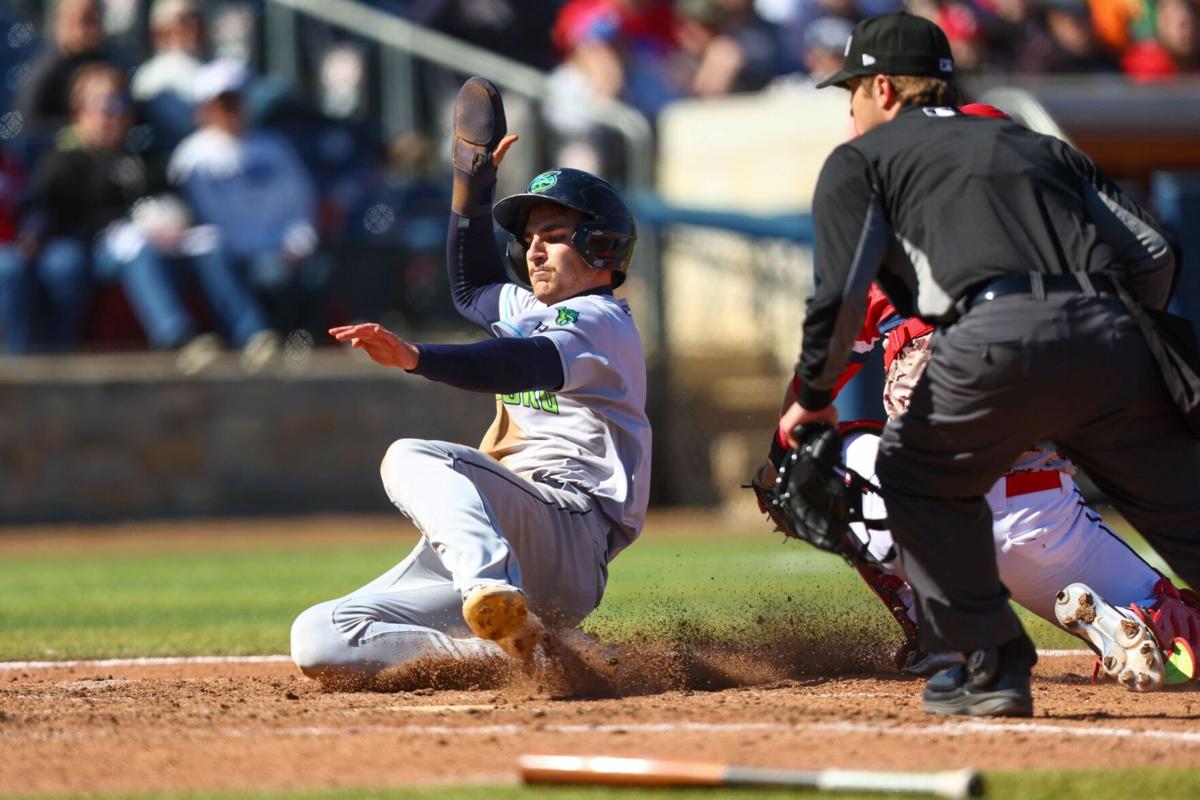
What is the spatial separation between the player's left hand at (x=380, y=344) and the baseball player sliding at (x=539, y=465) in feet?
0.63

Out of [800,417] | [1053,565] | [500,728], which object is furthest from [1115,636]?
[500,728]

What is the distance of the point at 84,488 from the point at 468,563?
914 cm

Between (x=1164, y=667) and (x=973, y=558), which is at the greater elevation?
(x=973, y=558)

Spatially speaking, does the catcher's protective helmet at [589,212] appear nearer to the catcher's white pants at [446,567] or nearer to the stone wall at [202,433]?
the catcher's white pants at [446,567]

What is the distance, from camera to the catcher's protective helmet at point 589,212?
5.70 meters

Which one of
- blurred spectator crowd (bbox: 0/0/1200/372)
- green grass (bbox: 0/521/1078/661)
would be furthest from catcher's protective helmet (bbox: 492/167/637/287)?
blurred spectator crowd (bbox: 0/0/1200/372)

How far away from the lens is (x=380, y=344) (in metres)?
4.95

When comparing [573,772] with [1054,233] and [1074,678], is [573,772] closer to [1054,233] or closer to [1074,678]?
[1054,233]

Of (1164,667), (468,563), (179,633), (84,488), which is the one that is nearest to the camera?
(468,563)

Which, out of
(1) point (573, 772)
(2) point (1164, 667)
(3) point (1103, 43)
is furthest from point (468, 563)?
(3) point (1103, 43)

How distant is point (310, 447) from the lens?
1391 centimetres

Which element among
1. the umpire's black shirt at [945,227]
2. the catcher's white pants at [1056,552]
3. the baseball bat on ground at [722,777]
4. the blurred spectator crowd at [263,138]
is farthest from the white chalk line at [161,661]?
the blurred spectator crowd at [263,138]

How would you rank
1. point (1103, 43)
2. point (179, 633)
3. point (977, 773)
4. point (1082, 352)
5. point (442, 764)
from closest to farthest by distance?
1. point (977, 773)
2. point (442, 764)
3. point (1082, 352)
4. point (179, 633)
5. point (1103, 43)

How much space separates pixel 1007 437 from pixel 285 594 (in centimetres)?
560
